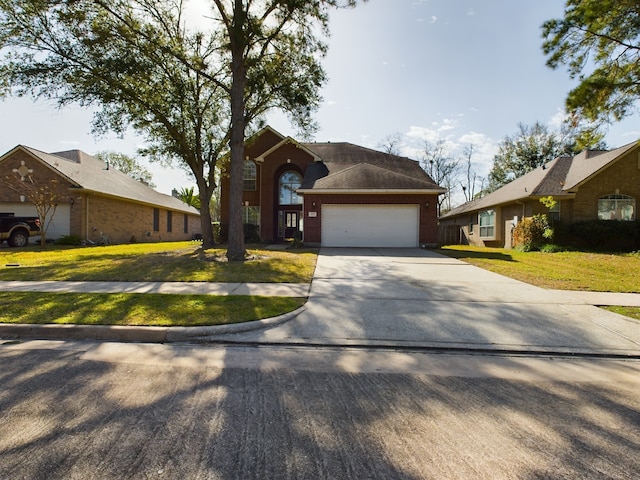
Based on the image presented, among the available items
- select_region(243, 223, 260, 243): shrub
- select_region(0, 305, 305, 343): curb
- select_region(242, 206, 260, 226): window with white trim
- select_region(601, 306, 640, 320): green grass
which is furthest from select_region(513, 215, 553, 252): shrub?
select_region(0, 305, 305, 343): curb

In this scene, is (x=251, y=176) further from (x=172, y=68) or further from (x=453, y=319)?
(x=453, y=319)

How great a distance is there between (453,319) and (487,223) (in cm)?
2189

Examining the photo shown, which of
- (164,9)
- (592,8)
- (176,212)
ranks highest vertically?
(164,9)

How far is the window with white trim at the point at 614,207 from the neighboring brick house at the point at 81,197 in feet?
97.6

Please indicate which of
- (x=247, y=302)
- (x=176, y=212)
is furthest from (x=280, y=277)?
(x=176, y=212)

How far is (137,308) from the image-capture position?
540 cm

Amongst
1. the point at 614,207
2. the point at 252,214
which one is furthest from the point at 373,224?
the point at 614,207

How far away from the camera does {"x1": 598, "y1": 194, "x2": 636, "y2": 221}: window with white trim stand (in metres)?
18.5

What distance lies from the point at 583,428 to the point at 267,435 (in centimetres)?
245

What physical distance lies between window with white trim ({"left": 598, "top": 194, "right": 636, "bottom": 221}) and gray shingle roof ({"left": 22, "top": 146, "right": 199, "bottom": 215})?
29.7m

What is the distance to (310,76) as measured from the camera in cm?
1452

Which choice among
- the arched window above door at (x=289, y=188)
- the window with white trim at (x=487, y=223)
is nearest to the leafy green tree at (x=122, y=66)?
the arched window above door at (x=289, y=188)

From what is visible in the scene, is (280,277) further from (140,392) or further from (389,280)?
(140,392)

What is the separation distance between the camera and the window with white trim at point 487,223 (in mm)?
23295
